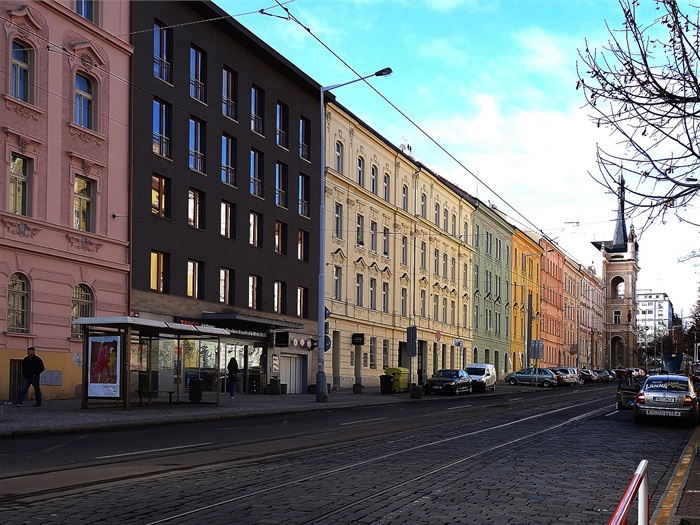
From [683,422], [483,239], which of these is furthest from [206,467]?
[483,239]

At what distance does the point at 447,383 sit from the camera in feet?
154

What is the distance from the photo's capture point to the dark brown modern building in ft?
111

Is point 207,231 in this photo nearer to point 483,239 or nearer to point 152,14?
point 152,14

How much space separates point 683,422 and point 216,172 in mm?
21330

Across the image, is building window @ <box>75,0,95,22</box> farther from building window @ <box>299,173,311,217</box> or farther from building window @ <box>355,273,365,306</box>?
building window @ <box>355,273,365,306</box>

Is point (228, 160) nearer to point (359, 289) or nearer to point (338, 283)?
point (338, 283)

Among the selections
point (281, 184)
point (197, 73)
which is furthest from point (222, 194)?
point (281, 184)

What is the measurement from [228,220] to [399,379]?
12477mm

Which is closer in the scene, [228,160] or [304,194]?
[228,160]

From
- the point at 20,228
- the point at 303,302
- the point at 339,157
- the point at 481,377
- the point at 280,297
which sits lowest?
the point at 481,377

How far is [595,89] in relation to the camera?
9781 mm

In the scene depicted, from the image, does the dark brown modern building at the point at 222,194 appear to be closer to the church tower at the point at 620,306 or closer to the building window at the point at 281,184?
the building window at the point at 281,184

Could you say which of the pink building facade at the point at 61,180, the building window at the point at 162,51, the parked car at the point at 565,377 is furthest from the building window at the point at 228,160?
the parked car at the point at 565,377

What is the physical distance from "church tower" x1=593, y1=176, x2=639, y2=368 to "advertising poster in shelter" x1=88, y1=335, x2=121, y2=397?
126623 millimetres
